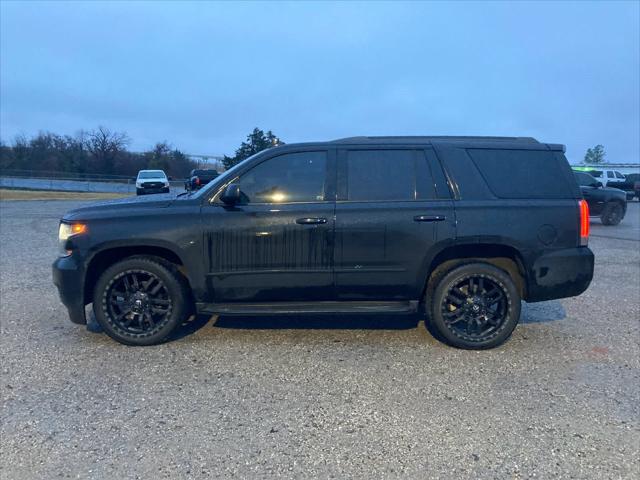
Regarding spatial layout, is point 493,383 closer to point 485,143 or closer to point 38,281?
point 485,143

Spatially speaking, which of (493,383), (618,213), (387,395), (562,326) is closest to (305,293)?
(387,395)

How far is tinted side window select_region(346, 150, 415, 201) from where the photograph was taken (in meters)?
4.86

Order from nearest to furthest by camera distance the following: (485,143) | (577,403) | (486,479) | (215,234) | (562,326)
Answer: (486,479) → (577,403) → (215,234) → (485,143) → (562,326)

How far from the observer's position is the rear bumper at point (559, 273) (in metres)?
4.82

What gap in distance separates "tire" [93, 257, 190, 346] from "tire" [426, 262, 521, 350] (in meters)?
2.33

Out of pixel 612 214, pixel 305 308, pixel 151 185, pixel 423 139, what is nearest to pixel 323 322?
pixel 305 308

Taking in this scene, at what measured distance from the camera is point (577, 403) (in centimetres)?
380

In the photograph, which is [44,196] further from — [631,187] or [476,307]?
[631,187]

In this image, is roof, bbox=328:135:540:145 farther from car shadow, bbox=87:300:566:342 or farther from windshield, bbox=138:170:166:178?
windshield, bbox=138:170:166:178

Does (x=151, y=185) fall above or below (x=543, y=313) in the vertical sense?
above

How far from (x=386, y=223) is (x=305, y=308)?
3.45ft

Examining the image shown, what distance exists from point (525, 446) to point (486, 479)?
48 centimetres

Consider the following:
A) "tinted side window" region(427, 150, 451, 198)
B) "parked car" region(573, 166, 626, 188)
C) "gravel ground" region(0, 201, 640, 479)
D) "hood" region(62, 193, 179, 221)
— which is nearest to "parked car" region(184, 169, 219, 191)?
"hood" region(62, 193, 179, 221)

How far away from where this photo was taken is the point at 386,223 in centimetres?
474
